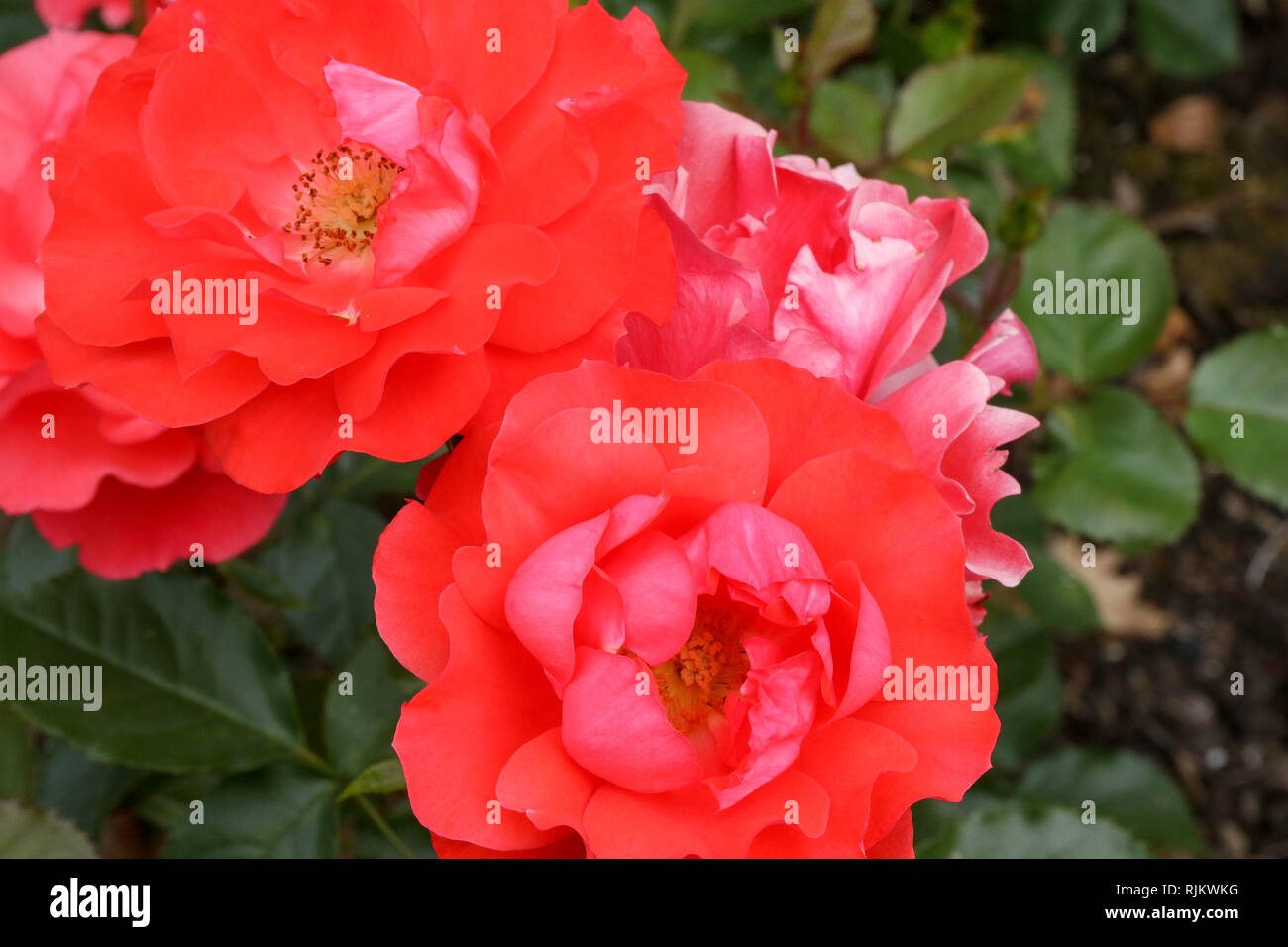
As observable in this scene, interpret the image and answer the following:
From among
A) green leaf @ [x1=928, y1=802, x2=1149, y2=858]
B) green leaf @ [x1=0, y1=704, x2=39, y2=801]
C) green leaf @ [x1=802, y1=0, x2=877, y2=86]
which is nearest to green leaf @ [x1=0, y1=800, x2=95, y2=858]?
green leaf @ [x1=0, y1=704, x2=39, y2=801]

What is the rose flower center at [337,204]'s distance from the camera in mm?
1007

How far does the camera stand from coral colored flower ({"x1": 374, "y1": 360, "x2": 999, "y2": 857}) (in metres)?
0.71

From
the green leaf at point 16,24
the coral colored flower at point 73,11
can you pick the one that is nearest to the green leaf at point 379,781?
the coral colored flower at point 73,11

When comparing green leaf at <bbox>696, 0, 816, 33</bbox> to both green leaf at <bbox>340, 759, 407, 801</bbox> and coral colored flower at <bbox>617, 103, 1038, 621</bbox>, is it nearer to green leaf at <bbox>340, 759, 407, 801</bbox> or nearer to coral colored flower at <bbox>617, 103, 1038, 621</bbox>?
coral colored flower at <bbox>617, 103, 1038, 621</bbox>

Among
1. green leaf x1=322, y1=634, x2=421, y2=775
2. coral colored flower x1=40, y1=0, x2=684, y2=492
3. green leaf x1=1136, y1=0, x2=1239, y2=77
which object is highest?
green leaf x1=1136, y1=0, x2=1239, y2=77

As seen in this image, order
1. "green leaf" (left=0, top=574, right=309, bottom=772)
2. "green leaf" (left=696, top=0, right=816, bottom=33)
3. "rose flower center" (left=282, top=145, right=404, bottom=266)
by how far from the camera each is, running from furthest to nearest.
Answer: "green leaf" (left=696, top=0, right=816, bottom=33)
"green leaf" (left=0, top=574, right=309, bottom=772)
"rose flower center" (left=282, top=145, right=404, bottom=266)

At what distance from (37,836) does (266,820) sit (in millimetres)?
236

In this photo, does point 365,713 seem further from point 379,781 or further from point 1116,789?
point 1116,789

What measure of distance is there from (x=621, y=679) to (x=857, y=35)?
100cm

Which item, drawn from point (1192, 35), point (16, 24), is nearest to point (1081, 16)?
point (1192, 35)

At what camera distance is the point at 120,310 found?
795 mm

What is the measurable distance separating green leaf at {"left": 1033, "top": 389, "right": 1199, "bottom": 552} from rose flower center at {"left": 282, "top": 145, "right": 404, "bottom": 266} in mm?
954

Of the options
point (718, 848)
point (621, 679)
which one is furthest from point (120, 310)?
point (718, 848)
